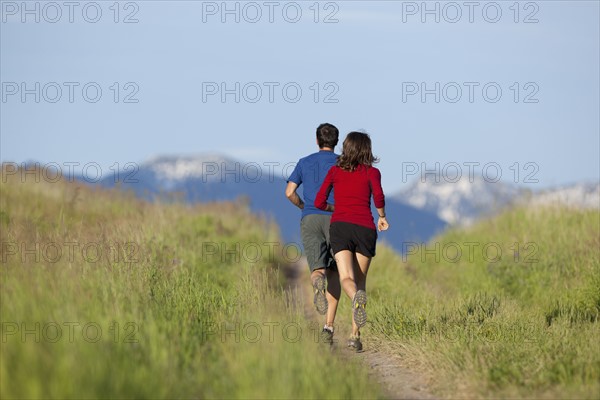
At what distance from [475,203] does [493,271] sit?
6.55 m

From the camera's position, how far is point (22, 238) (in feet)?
32.1

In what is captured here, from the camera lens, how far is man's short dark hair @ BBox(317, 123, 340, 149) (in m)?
9.59

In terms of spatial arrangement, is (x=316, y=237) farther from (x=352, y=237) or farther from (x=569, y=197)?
(x=569, y=197)

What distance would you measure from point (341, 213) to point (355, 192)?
26 cm

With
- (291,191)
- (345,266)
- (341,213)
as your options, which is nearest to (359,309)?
(345,266)

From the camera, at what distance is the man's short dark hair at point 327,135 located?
9.59m

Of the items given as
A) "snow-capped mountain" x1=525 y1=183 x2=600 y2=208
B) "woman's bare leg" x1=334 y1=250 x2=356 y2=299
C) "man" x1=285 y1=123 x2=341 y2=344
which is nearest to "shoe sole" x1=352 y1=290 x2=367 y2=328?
"woman's bare leg" x1=334 y1=250 x2=356 y2=299

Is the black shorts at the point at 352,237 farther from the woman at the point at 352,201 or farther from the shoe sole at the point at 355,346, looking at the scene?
the shoe sole at the point at 355,346

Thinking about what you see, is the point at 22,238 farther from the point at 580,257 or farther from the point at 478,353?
the point at 580,257

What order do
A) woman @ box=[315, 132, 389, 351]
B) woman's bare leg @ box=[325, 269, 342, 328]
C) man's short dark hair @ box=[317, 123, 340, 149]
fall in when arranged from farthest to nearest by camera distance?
1. woman's bare leg @ box=[325, 269, 342, 328]
2. man's short dark hair @ box=[317, 123, 340, 149]
3. woman @ box=[315, 132, 389, 351]

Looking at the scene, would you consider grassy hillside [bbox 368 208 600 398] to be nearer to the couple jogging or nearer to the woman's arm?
the couple jogging

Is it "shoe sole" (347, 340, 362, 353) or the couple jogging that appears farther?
"shoe sole" (347, 340, 362, 353)

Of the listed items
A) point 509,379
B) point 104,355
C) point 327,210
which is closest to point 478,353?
point 509,379

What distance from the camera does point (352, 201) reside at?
905 cm
